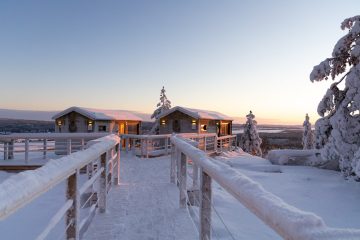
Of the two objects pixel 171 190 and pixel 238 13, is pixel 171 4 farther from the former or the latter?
pixel 171 190

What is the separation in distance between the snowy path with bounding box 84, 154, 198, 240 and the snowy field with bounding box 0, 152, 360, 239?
66 centimetres

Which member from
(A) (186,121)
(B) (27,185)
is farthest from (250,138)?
(B) (27,185)

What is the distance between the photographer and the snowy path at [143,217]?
4.95 m

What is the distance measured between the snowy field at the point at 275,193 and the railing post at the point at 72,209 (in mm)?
1463

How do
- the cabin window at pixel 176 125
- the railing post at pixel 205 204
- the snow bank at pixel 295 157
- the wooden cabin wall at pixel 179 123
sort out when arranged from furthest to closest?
the cabin window at pixel 176 125
the wooden cabin wall at pixel 179 123
the snow bank at pixel 295 157
the railing post at pixel 205 204

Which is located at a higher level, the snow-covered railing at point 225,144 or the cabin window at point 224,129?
the cabin window at point 224,129

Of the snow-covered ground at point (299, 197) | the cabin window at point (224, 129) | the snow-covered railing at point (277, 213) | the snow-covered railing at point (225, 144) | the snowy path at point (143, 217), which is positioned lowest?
the snow-covered ground at point (299, 197)

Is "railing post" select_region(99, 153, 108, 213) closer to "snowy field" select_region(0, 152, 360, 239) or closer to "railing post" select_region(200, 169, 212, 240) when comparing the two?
"snowy field" select_region(0, 152, 360, 239)

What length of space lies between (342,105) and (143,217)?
1109cm

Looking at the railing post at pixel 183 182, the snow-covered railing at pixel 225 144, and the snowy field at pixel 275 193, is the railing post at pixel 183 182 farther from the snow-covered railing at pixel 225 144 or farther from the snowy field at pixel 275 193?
the snow-covered railing at pixel 225 144

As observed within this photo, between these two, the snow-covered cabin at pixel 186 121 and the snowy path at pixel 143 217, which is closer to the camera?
the snowy path at pixel 143 217

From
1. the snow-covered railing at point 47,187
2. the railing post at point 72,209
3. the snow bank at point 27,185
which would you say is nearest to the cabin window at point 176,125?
the snow-covered railing at point 47,187

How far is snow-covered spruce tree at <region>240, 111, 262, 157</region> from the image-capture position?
47906 mm

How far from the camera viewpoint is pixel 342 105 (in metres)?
13.7
